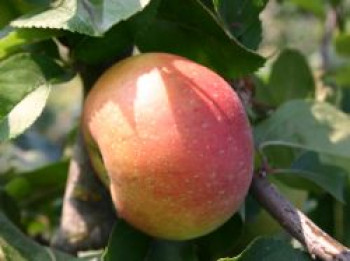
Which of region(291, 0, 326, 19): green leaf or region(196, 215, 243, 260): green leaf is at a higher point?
region(196, 215, 243, 260): green leaf

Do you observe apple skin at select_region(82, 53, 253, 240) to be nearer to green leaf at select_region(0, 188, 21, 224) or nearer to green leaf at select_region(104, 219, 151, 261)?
green leaf at select_region(104, 219, 151, 261)

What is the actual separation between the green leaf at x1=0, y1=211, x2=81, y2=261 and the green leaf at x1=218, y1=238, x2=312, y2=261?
21cm

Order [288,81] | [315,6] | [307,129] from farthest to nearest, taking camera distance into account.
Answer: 1. [315,6]
2. [288,81]
3. [307,129]

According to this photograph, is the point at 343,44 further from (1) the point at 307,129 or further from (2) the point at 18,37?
(2) the point at 18,37

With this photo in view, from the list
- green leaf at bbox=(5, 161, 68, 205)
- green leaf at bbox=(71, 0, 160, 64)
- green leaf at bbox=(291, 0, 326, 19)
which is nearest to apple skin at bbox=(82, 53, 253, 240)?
green leaf at bbox=(71, 0, 160, 64)

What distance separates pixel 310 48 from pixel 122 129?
3.95m

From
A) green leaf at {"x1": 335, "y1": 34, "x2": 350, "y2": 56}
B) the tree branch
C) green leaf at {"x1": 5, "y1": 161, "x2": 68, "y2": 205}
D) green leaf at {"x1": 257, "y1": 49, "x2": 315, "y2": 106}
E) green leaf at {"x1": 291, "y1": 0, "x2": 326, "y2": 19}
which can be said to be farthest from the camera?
green leaf at {"x1": 291, "y1": 0, "x2": 326, "y2": 19}

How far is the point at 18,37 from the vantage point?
82 centimetres

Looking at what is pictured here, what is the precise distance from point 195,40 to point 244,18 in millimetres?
79

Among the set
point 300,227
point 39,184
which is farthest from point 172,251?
point 39,184

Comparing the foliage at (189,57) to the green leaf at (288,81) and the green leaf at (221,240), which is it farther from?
the green leaf at (288,81)

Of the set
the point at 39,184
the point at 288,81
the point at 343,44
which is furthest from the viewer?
the point at 343,44

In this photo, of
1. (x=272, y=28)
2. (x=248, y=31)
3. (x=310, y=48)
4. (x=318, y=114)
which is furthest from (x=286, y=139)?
(x=272, y=28)

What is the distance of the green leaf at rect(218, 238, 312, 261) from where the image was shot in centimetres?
80
